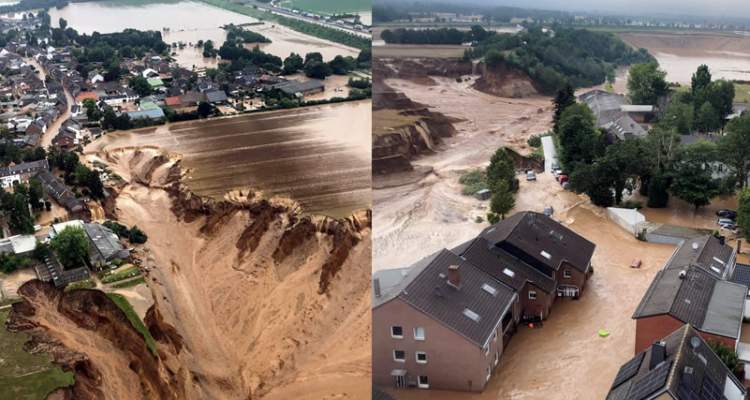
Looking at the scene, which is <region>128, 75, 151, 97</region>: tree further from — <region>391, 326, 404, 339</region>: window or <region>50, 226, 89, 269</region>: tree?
<region>391, 326, 404, 339</region>: window

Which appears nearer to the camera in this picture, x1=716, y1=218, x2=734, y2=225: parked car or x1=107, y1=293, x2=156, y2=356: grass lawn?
x1=107, y1=293, x2=156, y2=356: grass lawn

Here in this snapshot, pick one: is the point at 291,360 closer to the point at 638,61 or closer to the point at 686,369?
the point at 686,369

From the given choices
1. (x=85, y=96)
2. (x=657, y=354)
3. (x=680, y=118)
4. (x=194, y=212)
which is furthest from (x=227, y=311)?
(x=85, y=96)

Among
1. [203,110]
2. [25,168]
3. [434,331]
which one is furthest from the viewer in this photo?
[203,110]

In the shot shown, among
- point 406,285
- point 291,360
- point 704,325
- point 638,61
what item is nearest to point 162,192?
point 291,360

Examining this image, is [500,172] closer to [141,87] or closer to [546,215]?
[546,215]

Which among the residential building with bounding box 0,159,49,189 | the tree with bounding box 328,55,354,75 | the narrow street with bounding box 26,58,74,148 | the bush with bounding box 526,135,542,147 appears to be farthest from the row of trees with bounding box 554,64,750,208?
the narrow street with bounding box 26,58,74,148
